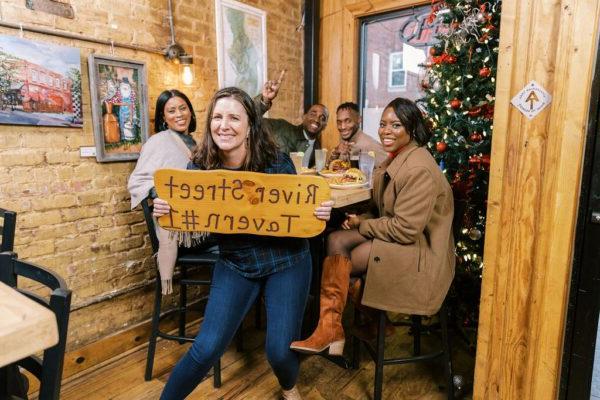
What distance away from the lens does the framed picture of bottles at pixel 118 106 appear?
7.35 feet

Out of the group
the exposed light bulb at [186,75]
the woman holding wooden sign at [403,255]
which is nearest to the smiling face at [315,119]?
the exposed light bulb at [186,75]

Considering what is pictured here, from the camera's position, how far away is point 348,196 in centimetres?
187

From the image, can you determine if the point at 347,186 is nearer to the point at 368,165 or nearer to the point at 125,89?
the point at 368,165

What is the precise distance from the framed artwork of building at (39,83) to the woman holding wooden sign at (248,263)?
0.94m

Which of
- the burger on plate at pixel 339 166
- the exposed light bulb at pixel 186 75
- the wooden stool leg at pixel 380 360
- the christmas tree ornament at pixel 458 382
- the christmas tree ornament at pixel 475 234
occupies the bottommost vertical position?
the christmas tree ornament at pixel 458 382

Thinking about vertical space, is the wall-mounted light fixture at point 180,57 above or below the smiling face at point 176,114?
above

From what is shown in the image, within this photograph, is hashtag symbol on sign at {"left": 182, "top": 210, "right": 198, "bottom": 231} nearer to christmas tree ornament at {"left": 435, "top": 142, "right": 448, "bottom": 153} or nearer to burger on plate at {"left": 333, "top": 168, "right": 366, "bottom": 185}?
burger on plate at {"left": 333, "top": 168, "right": 366, "bottom": 185}

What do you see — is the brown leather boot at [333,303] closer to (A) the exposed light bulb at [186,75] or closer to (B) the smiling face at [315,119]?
(A) the exposed light bulb at [186,75]

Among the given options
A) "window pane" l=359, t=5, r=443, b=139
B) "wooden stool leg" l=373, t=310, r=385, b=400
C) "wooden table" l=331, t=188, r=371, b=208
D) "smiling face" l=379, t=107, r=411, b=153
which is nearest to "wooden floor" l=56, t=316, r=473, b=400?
"wooden stool leg" l=373, t=310, r=385, b=400

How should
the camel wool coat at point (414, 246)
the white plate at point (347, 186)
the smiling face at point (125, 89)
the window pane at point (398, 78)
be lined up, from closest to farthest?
the camel wool coat at point (414, 246)
the white plate at point (347, 186)
the smiling face at point (125, 89)
the window pane at point (398, 78)

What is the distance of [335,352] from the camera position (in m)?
1.81

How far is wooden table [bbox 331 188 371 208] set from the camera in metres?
1.80

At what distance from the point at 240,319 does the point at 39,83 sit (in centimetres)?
151

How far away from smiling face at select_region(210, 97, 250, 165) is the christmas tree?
4.23 feet
